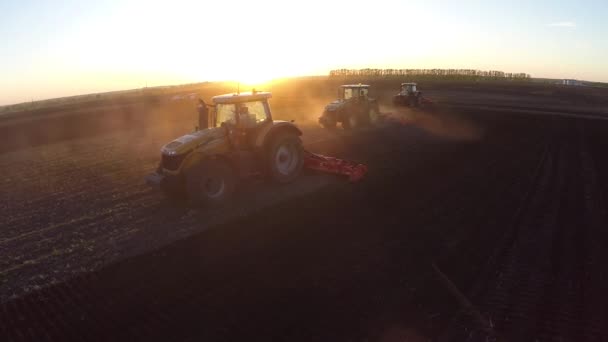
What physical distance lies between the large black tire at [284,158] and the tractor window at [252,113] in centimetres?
55

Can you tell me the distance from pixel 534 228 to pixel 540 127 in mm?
12343

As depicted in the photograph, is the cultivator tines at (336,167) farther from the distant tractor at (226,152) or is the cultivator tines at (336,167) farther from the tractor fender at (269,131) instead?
the tractor fender at (269,131)

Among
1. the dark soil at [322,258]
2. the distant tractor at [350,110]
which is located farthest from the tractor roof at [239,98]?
the distant tractor at [350,110]

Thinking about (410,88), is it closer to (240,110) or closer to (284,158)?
(284,158)

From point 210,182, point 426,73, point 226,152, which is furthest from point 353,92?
point 426,73

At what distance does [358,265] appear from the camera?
5.31 metres

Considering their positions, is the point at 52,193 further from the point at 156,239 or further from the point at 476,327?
the point at 476,327

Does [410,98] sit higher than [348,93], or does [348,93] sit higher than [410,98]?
[348,93]

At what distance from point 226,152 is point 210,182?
0.69 meters

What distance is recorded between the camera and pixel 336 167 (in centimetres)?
920

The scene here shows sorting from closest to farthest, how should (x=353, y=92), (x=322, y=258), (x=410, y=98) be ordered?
(x=322, y=258) → (x=353, y=92) → (x=410, y=98)

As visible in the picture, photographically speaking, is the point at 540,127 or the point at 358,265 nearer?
the point at 358,265

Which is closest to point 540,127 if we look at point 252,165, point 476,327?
point 252,165

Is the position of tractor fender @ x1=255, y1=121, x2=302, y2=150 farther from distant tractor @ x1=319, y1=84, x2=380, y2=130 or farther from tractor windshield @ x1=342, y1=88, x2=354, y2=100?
tractor windshield @ x1=342, y1=88, x2=354, y2=100
